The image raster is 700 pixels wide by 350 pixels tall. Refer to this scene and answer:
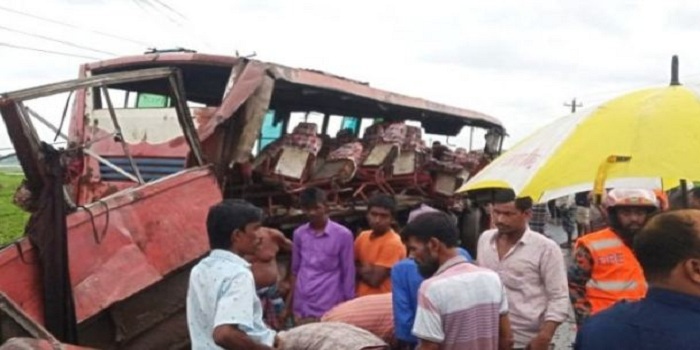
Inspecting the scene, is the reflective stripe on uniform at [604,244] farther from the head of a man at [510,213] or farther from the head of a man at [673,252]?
the head of a man at [673,252]

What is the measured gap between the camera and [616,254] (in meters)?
3.99

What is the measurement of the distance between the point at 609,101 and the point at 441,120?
8820 mm

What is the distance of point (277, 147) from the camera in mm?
7516

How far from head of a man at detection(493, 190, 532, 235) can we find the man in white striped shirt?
811 millimetres

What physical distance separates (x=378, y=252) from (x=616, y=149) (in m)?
2.75

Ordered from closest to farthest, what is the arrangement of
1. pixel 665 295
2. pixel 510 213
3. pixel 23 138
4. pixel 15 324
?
pixel 665 295
pixel 15 324
pixel 510 213
pixel 23 138

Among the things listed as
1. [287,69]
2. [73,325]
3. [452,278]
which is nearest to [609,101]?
[452,278]

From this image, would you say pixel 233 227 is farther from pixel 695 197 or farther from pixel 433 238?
pixel 695 197

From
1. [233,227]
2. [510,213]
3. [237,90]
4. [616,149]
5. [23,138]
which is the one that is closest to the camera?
[616,149]

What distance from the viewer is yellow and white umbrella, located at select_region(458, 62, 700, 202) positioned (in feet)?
9.27

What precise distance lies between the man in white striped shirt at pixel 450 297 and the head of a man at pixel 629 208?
83 cm

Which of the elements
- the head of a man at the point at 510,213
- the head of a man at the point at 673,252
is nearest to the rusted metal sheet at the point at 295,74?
the head of a man at the point at 510,213

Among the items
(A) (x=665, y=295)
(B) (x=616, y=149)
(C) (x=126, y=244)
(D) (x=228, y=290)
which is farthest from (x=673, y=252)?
(C) (x=126, y=244)

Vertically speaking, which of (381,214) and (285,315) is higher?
(381,214)
